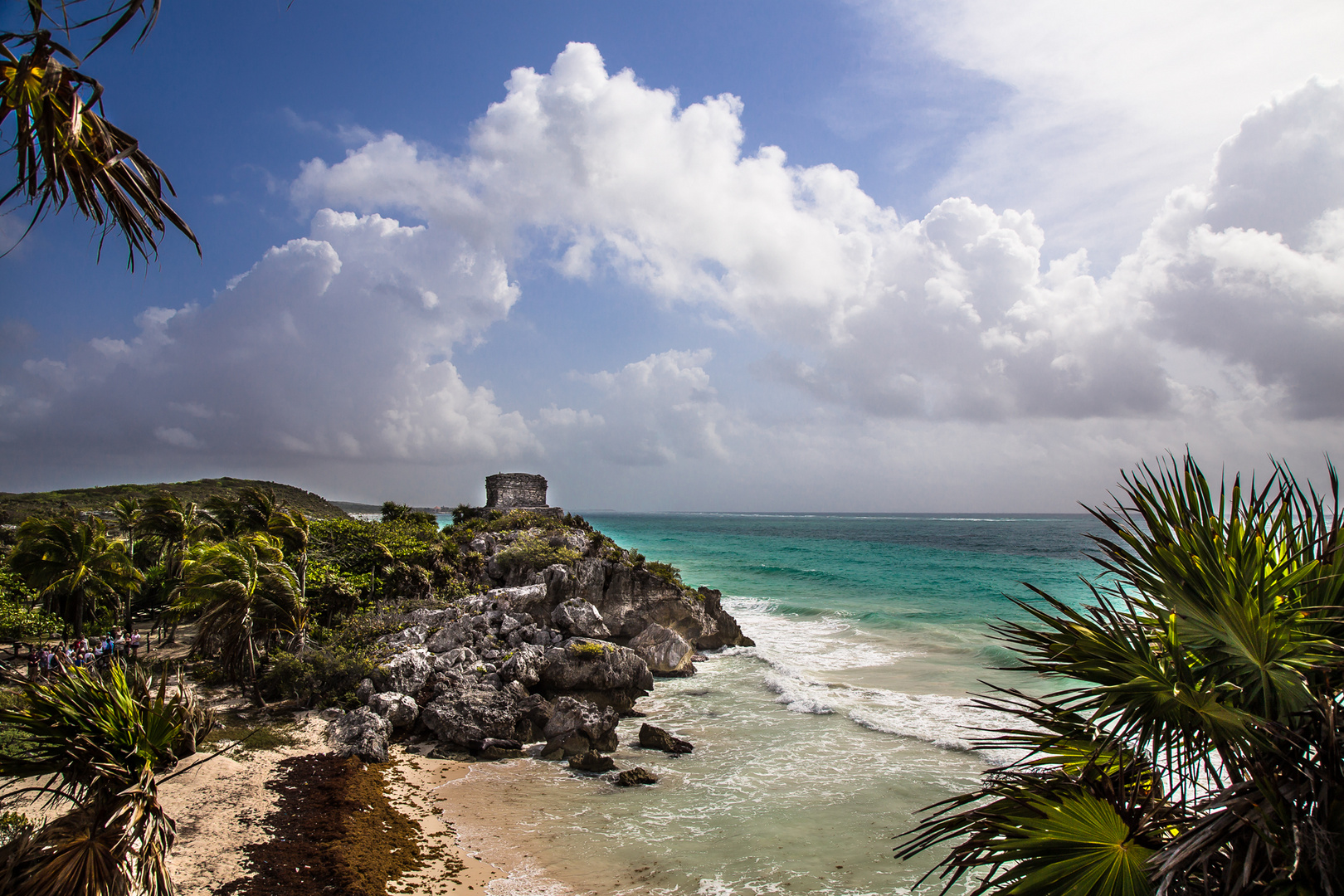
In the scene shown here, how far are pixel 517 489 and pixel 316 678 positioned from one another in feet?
117

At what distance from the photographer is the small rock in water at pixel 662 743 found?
1307 cm

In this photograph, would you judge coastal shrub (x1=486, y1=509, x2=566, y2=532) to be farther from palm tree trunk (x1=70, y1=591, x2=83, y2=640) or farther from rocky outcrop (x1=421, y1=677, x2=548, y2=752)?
rocky outcrop (x1=421, y1=677, x2=548, y2=752)

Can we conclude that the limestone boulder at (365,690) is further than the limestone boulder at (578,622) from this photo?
No

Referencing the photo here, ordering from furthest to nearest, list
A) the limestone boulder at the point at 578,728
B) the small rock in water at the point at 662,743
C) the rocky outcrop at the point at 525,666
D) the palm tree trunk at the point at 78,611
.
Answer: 1. the palm tree trunk at the point at 78,611
2. the rocky outcrop at the point at 525,666
3. the small rock in water at the point at 662,743
4. the limestone boulder at the point at 578,728

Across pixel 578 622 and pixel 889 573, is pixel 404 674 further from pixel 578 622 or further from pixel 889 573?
pixel 889 573

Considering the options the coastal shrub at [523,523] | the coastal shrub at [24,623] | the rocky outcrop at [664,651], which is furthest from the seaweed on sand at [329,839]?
the coastal shrub at [523,523]

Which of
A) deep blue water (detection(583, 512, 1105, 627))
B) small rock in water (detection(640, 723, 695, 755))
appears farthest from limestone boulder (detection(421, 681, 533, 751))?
deep blue water (detection(583, 512, 1105, 627))

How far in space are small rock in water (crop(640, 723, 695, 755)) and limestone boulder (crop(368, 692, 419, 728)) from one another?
5.04 metres

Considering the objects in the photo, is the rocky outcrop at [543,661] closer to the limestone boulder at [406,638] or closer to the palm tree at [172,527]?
the limestone boulder at [406,638]

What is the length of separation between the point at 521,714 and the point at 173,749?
908 cm

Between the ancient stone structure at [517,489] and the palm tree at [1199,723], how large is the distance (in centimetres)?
4738

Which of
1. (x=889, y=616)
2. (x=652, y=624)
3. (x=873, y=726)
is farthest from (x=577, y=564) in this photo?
(x=889, y=616)

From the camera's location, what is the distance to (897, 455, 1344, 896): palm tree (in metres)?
2.72

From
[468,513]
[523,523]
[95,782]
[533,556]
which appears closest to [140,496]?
[468,513]
